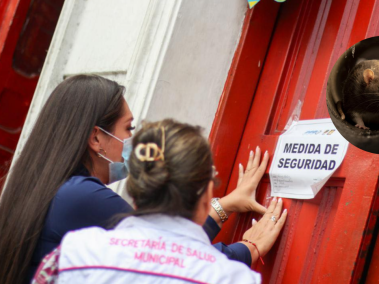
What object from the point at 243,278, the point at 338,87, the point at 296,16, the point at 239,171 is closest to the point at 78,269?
the point at 243,278

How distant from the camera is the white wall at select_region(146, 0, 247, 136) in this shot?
2.53 m

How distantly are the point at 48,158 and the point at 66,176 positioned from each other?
119 mm

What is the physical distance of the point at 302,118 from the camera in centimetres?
229

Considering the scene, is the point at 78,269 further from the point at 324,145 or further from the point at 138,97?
the point at 138,97

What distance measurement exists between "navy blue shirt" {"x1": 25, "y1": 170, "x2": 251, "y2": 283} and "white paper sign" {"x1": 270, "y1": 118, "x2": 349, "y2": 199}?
0.76 metres

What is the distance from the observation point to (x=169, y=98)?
255 cm

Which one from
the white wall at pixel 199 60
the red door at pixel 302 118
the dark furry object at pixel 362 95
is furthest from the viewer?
the white wall at pixel 199 60

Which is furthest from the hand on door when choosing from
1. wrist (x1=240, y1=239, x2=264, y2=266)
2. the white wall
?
the white wall

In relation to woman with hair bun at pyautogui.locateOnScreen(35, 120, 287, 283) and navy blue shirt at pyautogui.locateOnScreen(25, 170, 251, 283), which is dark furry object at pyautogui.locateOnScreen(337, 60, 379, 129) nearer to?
woman with hair bun at pyautogui.locateOnScreen(35, 120, 287, 283)

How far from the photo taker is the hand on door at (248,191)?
222 centimetres

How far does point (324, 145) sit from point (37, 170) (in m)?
1.08

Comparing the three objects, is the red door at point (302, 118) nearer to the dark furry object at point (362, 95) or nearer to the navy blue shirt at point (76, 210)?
the dark furry object at point (362, 95)

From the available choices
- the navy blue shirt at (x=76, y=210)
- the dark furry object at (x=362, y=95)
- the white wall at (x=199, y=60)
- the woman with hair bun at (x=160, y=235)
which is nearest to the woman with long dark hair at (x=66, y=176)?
the navy blue shirt at (x=76, y=210)

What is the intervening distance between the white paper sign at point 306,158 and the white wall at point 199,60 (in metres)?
0.51
